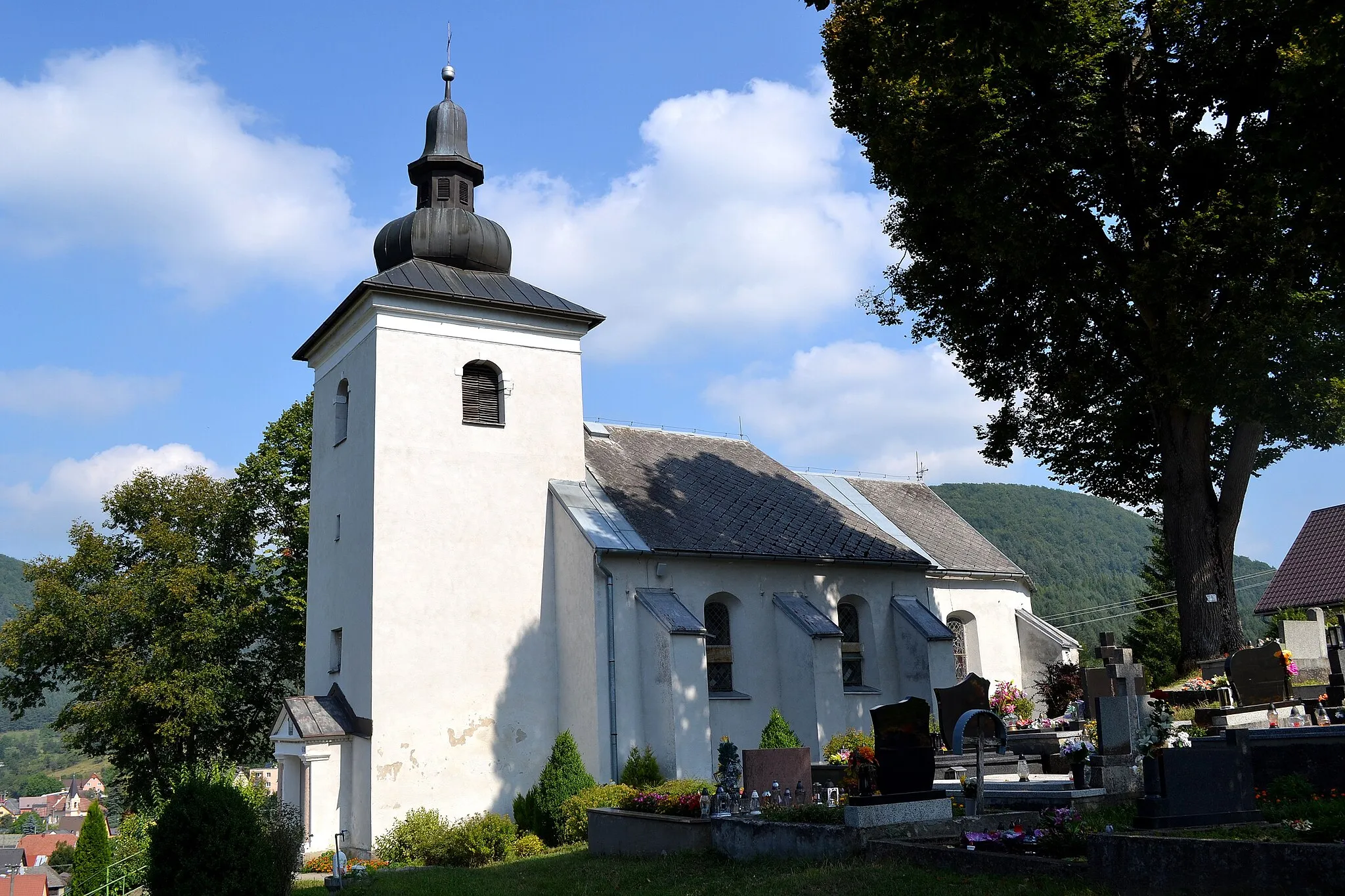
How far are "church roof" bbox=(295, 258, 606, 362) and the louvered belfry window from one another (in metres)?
1.39

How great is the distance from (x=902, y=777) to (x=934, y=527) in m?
18.9

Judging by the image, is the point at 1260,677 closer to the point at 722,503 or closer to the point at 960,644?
the point at 722,503

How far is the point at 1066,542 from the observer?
3939 inches

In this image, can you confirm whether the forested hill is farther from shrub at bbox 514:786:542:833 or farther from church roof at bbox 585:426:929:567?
shrub at bbox 514:786:542:833

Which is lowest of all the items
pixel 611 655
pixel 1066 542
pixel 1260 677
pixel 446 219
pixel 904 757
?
pixel 904 757

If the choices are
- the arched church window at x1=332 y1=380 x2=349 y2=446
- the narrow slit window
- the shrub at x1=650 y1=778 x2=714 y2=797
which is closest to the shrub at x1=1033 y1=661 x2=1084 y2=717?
the shrub at x1=650 y1=778 x2=714 y2=797

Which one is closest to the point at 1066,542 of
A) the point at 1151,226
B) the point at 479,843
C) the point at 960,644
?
the point at 960,644

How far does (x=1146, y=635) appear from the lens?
1594 inches

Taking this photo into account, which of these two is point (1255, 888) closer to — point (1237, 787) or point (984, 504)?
point (1237, 787)

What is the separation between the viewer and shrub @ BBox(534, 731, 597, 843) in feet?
61.4

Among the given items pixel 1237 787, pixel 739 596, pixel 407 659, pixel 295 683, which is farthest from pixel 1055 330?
pixel 295 683

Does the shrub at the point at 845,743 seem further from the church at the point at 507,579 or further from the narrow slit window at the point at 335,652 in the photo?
the narrow slit window at the point at 335,652

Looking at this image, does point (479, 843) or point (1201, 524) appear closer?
point (479, 843)

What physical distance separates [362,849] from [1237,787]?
1436 cm
